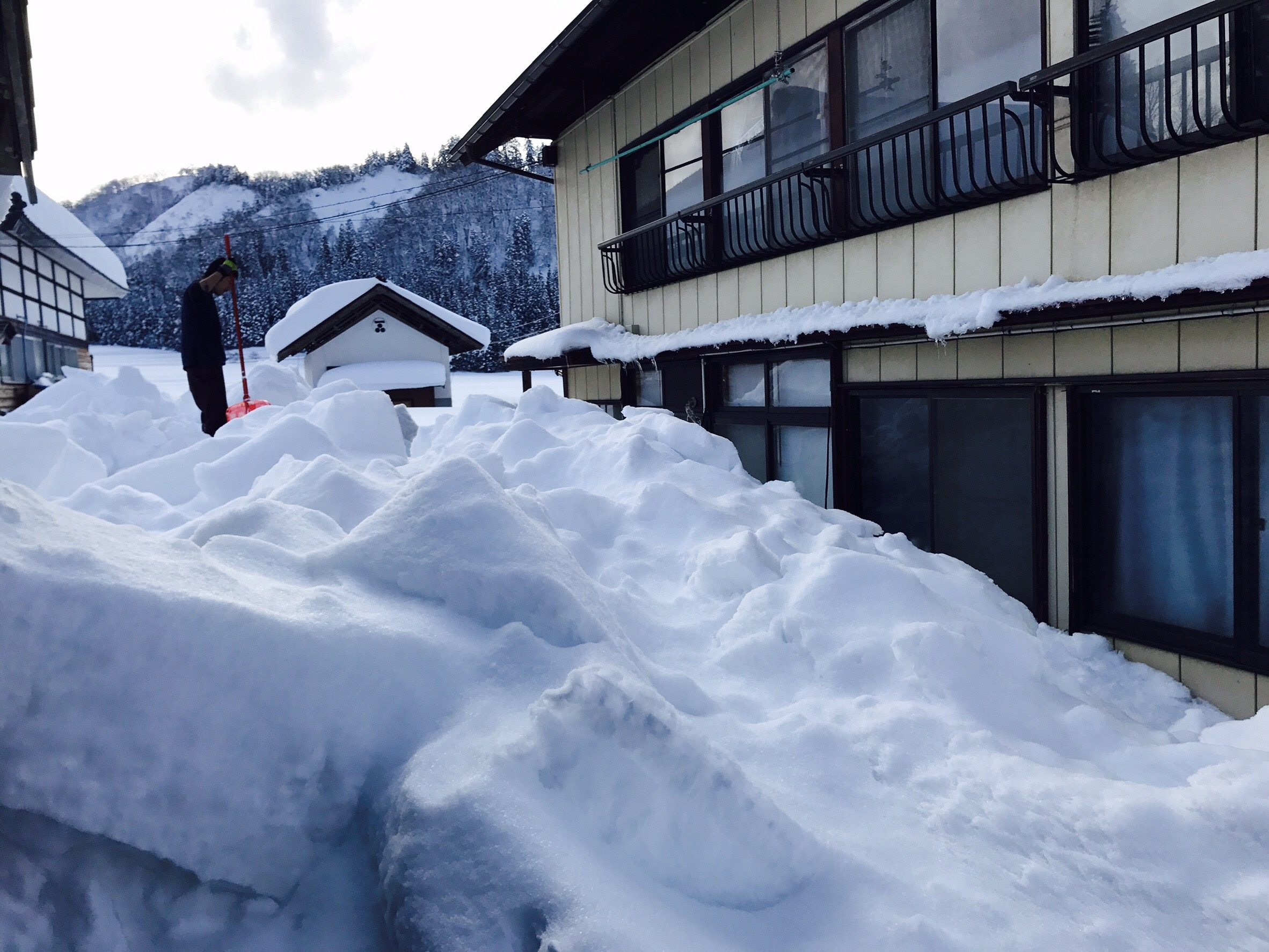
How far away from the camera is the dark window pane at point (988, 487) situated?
5.27 metres

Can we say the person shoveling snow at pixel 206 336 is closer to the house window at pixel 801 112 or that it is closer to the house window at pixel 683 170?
the house window at pixel 683 170

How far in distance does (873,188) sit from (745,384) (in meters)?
2.44

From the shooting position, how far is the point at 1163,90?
417 cm

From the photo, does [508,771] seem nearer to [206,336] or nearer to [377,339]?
[206,336]

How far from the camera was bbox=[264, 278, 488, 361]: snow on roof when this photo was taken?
24766 mm

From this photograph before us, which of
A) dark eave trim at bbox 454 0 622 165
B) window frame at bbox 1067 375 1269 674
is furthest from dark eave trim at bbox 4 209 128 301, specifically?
window frame at bbox 1067 375 1269 674

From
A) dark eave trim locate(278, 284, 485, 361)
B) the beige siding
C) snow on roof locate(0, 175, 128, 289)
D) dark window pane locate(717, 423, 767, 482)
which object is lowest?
dark window pane locate(717, 423, 767, 482)

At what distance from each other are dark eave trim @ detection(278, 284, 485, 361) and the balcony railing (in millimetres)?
18124

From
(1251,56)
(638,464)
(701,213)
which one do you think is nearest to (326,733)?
(638,464)

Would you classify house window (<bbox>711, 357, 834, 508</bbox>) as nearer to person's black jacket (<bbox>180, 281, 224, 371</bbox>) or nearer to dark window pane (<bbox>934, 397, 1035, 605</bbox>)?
dark window pane (<bbox>934, 397, 1035, 605</bbox>)

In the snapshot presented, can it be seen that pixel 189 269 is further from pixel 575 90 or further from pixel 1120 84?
pixel 1120 84

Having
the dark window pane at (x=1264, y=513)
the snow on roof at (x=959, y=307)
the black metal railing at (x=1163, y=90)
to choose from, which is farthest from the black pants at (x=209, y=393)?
the dark window pane at (x=1264, y=513)

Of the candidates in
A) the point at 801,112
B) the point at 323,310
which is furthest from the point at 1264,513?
the point at 323,310

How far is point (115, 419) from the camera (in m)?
9.70
